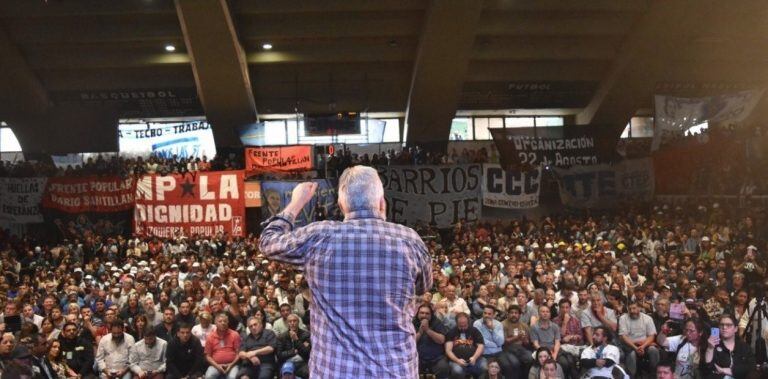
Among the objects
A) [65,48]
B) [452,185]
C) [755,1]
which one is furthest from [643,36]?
[65,48]

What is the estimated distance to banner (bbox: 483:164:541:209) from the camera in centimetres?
1791

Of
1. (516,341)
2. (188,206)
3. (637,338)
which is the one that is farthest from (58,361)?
(188,206)

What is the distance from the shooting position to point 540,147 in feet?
57.4

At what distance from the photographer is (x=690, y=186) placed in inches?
707

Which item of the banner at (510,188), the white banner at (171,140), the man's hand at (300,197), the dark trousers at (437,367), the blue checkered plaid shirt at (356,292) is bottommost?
the dark trousers at (437,367)

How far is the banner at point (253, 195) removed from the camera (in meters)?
18.0

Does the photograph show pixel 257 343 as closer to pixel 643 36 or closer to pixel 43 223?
pixel 43 223

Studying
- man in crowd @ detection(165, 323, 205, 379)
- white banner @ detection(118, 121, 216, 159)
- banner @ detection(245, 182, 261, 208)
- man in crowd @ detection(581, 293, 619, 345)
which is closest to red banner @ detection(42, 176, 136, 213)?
white banner @ detection(118, 121, 216, 159)

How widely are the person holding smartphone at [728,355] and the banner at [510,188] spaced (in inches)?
389

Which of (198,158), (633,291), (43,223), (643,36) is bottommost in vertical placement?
(633,291)

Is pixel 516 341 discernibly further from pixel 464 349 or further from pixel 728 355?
pixel 728 355

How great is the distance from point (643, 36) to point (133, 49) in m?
14.3

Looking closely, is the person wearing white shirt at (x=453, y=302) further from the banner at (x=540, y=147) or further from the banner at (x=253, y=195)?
the banner at (x=253, y=195)

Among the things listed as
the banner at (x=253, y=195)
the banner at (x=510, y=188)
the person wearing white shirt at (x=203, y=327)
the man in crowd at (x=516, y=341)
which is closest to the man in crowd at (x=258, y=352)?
the person wearing white shirt at (x=203, y=327)
